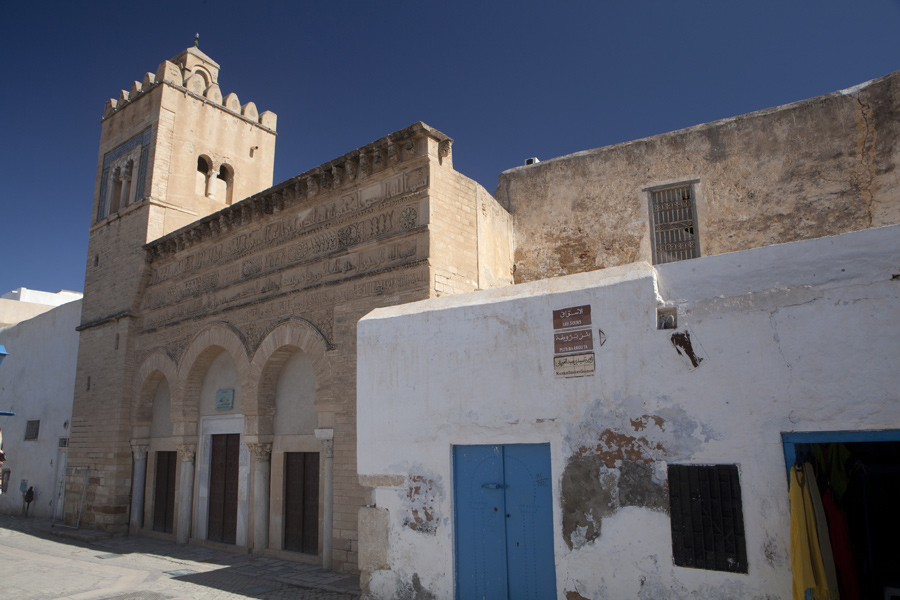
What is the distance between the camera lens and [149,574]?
798 cm

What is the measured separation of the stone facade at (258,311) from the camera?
784 cm

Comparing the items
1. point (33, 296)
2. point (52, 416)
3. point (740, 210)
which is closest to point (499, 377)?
point (740, 210)

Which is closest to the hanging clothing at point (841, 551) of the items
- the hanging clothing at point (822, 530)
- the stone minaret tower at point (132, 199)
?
the hanging clothing at point (822, 530)

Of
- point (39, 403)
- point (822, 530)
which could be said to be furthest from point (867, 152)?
point (39, 403)

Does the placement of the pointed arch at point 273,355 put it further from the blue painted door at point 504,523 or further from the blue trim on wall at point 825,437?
the blue trim on wall at point 825,437

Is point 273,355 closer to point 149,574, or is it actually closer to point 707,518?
point 149,574

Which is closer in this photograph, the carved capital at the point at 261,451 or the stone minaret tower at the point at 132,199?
the carved capital at the point at 261,451

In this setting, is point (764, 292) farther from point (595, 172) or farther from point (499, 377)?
point (595, 172)

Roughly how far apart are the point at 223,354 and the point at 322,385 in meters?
3.14

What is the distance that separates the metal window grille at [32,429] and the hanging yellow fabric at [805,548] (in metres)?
16.4

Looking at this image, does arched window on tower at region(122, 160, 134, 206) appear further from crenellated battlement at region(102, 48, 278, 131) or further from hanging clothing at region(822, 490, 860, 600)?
hanging clothing at region(822, 490, 860, 600)

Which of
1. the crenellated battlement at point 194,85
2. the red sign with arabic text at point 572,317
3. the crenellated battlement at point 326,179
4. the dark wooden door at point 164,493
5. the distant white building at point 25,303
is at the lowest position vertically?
the dark wooden door at point 164,493

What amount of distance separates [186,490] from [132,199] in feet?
21.2

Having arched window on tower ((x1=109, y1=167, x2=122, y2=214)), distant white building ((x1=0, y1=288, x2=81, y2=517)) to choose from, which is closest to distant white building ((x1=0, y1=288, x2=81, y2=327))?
distant white building ((x1=0, y1=288, x2=81, y2=517))
